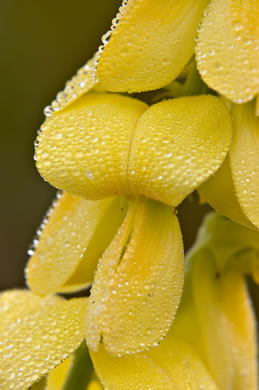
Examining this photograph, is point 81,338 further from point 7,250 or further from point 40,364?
point 7,250

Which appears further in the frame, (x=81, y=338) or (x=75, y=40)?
(x=75, y=40)

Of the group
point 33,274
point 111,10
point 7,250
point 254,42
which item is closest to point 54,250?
point 33,274

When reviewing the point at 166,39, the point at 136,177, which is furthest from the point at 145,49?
the point at 136,177

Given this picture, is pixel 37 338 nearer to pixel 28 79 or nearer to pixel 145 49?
pixel 145 49

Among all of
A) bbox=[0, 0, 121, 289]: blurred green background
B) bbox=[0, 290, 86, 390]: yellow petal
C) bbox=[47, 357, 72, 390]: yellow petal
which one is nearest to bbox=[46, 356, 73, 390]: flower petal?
bbox=[47, 357, 72, 390]: yellow petal

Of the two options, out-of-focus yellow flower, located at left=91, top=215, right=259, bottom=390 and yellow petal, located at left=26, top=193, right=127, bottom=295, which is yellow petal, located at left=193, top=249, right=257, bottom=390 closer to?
out-of-focus yellow flower, located at left=91, top=215, right=259, bottom=390

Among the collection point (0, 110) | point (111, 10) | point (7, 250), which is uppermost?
point (111, 10)

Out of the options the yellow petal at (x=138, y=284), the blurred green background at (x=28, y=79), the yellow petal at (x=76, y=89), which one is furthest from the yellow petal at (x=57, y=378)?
the blurred green background at (x=28, y=79)

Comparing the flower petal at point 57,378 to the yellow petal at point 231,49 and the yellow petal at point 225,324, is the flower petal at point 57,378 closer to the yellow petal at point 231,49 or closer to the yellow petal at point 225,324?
the yellow petal at point 225,324
